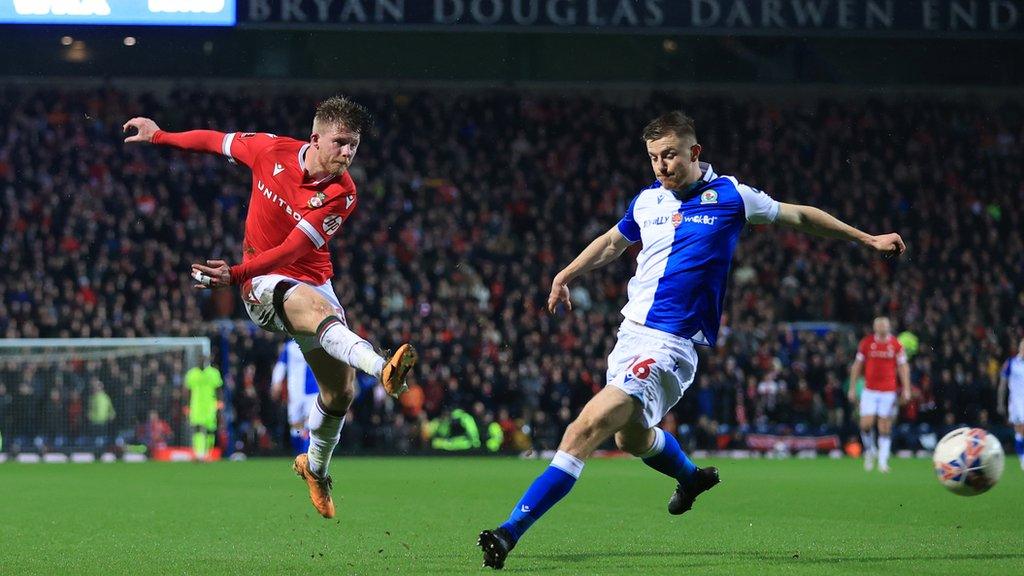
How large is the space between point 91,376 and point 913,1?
16146mm

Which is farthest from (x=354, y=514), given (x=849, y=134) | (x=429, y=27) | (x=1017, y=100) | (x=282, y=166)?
(x=1017, y=100)

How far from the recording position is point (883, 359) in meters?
18.7

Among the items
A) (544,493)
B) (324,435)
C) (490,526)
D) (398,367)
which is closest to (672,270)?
(544,493)

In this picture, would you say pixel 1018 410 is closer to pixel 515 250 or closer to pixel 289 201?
pixel 515 250

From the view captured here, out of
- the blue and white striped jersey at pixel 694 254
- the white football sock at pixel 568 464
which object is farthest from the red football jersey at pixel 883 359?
the white football sock at pixel 568 464

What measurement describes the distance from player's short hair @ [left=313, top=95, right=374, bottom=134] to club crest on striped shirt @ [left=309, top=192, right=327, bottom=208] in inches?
16.6

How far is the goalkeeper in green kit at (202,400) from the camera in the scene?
21547 mm

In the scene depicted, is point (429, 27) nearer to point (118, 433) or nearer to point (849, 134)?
point (118, 433)

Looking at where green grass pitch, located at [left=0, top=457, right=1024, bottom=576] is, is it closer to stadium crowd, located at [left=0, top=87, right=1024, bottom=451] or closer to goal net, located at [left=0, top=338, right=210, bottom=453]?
goal net, located at [left=0, top=338, right=210, bottom=453]

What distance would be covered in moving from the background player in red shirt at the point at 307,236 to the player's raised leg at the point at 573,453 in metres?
1.22

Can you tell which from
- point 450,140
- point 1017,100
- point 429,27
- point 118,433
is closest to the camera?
point 118,433

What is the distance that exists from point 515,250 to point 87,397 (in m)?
10.0

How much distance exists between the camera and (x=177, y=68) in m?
30.2

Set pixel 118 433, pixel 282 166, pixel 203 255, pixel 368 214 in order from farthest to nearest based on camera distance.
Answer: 1. pixel 368 214
2. pixel 203 255
3. pixel 118 433
4. pixel 282 166
